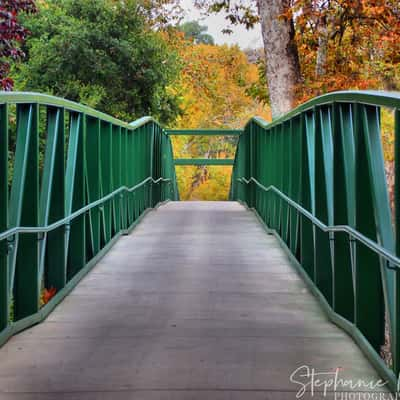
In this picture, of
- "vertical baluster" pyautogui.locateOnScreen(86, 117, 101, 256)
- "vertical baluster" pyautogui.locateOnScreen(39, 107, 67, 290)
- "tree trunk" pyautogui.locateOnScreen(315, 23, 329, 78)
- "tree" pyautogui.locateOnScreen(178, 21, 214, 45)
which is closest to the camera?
"vertical baluster" pyautogui.locateOnScreen(39, 107, 67, 290)

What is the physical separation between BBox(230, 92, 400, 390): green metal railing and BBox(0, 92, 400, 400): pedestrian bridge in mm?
11

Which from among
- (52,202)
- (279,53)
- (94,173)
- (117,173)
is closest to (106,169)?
(94,173)

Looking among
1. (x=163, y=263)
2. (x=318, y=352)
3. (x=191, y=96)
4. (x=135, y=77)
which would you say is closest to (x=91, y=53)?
(x=135, y=77)

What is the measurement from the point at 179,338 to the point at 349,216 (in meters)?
1.20

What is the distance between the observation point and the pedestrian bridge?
3975 millimetres

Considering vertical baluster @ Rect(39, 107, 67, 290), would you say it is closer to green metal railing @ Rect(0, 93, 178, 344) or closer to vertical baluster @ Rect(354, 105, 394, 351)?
green metal railing @ Rect(0, 93, 178, 344)

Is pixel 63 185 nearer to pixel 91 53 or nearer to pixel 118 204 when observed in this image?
pixel 118 204

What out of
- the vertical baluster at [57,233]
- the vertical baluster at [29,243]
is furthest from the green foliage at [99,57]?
the vertical baluster at [29,243]

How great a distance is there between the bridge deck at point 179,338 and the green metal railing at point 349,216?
18cm

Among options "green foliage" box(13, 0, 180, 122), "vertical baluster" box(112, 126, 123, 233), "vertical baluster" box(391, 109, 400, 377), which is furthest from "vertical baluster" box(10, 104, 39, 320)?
"green foliage" box(13, 0, 180, 122)

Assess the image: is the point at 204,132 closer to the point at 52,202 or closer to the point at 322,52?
the point at 322,52

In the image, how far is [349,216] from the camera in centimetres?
493

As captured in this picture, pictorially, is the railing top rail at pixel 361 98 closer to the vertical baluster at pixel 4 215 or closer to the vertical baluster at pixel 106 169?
the vertical baluster at pixel 4 215

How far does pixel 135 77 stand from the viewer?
905 inches
